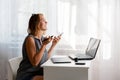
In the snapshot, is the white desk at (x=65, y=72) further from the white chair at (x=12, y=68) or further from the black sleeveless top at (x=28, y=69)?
the white chair at (x=12, y=68)

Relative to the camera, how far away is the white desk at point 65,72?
72.8 inches

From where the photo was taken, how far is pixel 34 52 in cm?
203

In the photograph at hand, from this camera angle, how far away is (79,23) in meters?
2.87

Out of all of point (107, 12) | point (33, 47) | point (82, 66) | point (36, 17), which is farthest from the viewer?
point (107, 12)

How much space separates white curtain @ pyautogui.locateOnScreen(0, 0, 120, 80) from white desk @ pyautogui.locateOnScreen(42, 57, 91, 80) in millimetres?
1003

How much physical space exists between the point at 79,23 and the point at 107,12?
0.37 meters

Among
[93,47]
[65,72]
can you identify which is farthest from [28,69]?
[93,47]

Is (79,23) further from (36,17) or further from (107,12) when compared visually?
(36,17)

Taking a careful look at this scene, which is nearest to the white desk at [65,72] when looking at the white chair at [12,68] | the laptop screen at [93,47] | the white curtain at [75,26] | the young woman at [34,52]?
the young woman at [34,52]

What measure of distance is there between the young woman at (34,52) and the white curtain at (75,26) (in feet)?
2.32

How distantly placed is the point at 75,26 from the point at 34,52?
99 centimetres

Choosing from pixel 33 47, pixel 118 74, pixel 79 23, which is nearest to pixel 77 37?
pixel 79 23

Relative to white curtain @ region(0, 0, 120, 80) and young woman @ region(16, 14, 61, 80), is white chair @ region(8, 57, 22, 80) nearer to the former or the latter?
young woman @ region(16, 14, 61, 80)

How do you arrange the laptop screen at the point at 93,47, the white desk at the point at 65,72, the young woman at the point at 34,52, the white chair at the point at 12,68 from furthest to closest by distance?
the white chair at the point at 12,68 → the laptop screen at the point at 93,47 → the young woman at the point at 34,52 → the white desk at the point at 65,72
